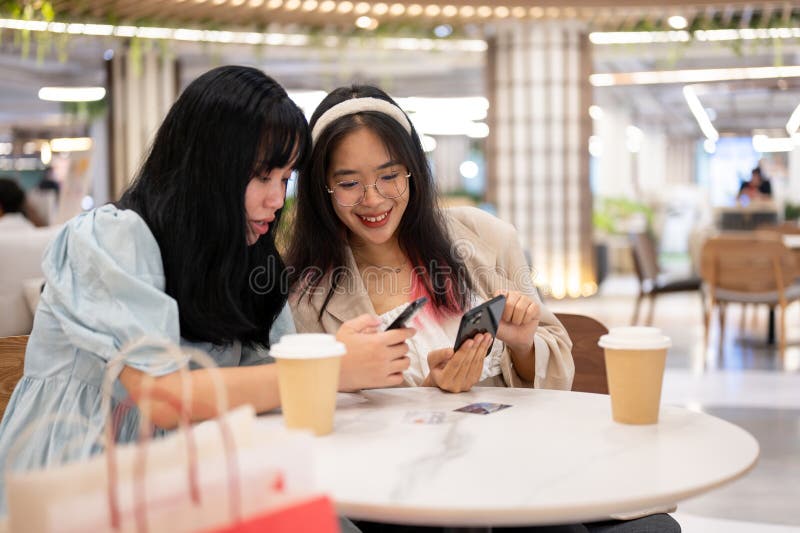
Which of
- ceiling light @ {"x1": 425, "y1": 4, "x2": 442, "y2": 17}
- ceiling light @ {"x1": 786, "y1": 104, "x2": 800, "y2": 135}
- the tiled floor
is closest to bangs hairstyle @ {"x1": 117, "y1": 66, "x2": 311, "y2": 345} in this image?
the tiled floor

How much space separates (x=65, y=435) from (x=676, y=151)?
28761 mm

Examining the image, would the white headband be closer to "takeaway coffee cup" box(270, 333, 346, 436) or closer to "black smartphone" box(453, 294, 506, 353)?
"black smartphone" box(453, 294, 506, 353)

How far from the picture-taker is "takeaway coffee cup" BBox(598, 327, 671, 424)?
137cm

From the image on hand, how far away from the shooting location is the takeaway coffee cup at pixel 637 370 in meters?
1.37

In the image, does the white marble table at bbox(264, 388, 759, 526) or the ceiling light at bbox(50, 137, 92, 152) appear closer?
the white marble table at bbox(264, 388, 759, 526)

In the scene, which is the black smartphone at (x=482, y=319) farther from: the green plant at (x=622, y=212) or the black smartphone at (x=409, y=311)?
the green plant at (x=622, y=212)

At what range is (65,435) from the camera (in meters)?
1.44

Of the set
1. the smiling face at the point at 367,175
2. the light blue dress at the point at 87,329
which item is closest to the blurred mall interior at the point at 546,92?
the smiling face at the point at 367,175

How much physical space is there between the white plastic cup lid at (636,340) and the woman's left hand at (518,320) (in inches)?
15.6

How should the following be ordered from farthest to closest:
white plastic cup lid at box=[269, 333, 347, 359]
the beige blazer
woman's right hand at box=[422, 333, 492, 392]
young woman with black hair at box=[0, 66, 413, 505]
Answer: the beige blazer < woman's right hand at box=[422, 333, 492, 392] < young woman with black hair at box=[0, 66, 413, 505] < white plastic cup lid at box=[269, 333, 347, 359]

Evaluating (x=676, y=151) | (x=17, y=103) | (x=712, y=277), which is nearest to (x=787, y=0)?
(x=712, y=277)

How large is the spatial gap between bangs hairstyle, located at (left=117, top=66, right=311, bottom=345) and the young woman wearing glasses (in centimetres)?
46

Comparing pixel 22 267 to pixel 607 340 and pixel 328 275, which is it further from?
pixel 607 340

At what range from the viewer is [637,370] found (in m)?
1.37
